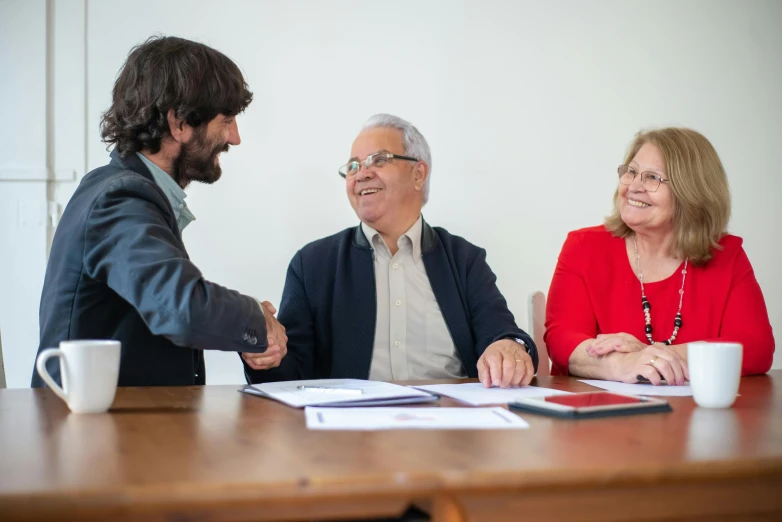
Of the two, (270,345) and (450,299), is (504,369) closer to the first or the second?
(270,345)

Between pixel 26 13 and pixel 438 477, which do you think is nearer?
pixel 438 477

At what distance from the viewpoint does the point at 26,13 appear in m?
2.78

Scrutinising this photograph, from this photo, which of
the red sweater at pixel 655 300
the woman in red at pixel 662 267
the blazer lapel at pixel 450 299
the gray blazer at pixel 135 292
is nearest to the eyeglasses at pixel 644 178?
the woman in red at pixel 662 267

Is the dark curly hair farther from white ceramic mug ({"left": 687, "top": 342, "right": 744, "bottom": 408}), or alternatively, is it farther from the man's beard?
white ceramic mug ({"left": 687, "top": 342, "right": 744, "bottom": 408})

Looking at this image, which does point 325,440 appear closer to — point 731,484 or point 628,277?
point 731,484

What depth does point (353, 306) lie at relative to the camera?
205 cm

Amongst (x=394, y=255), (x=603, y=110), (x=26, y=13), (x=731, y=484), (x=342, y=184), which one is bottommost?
(x=731, y=484)

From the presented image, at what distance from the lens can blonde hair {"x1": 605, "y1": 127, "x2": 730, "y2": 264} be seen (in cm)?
203

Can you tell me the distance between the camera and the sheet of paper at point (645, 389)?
4.62ft

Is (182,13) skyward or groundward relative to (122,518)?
skyward

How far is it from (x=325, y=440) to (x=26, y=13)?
251 centimetres

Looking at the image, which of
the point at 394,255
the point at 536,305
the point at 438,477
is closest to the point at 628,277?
the point at 536,305

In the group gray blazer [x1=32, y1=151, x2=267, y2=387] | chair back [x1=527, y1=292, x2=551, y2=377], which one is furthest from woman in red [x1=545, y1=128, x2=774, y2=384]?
gray blazer [x1=32, y1=151, x2=267, y2=387]

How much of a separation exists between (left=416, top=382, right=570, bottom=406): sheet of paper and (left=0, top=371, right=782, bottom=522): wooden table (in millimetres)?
214
